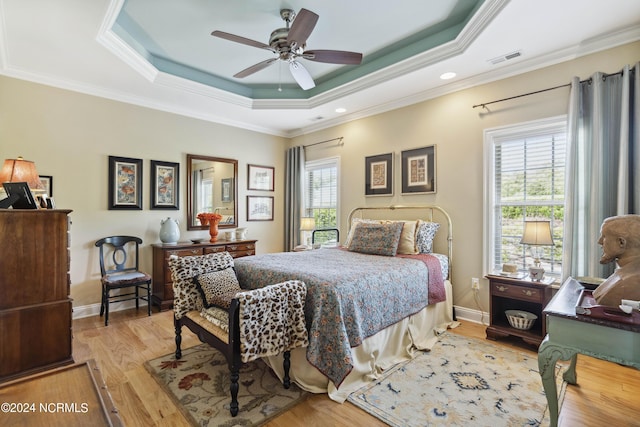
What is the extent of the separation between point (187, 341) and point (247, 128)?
366 cm

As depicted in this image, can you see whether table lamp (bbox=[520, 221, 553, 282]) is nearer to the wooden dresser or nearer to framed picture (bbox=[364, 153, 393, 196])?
framed picture (bbox=[364, 153, 393, 196])

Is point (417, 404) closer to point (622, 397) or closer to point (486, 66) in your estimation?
point (622, 397)

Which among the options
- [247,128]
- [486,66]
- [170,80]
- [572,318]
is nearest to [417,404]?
[572,318]

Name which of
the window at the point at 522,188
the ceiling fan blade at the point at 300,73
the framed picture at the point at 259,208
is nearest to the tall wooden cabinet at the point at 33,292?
the ceiling fan blade at the point at 300,73

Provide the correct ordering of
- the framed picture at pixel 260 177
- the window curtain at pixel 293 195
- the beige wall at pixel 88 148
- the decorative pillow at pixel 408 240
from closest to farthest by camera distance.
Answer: the beige wall at pixel 88 148 < the decorative pillow at pixel 408 240 < the framed picture at pixel 260 177 < the window curtain at pixel 293 195

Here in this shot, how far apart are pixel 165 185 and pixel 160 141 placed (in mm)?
639

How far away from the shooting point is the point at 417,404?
2.03 meters

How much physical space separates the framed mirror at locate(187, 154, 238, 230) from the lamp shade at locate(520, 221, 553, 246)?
4.17 m

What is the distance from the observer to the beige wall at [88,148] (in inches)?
135

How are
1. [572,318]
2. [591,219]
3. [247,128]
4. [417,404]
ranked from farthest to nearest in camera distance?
[247,128] → [591,219] → [417,404] → [572,318]

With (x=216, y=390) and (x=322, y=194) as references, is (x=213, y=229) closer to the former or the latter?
(x=322, y=194)

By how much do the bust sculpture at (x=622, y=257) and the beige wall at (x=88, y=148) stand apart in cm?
470

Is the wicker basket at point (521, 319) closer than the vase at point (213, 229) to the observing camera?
Yes

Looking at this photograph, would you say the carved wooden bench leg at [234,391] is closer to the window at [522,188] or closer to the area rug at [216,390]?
the area rug at [216,390]
